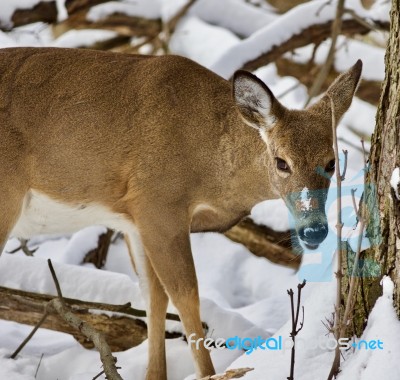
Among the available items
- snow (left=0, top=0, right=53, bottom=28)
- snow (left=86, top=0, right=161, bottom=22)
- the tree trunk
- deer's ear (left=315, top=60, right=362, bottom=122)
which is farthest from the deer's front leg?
snow (left=86, top=0, right=161, bottom=22)

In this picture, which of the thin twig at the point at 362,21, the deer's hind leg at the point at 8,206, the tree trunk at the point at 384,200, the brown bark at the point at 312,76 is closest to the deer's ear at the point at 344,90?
the tree trunk at the point at 384,200

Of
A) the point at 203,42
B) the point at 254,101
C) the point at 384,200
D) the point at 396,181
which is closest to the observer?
the point at 396,181

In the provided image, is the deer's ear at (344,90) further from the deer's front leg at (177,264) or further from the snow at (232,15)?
the snow at (232,15)

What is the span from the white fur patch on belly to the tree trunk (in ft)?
6.00

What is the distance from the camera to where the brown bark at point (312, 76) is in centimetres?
946

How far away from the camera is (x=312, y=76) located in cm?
992

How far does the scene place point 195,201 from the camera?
17.8 ft

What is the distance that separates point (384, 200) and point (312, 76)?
603 cm

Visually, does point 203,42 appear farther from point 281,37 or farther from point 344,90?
point 344,90

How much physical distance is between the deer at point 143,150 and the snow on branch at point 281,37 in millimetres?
2362

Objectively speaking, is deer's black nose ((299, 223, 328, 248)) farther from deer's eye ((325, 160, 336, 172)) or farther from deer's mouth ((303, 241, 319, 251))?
deer's eye ((325, 160, 336, 172))

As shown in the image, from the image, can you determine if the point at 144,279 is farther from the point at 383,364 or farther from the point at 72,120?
the point at 383,364

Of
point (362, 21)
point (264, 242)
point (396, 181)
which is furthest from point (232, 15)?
point (396, 181)

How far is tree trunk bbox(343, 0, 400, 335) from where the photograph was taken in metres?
3.91
